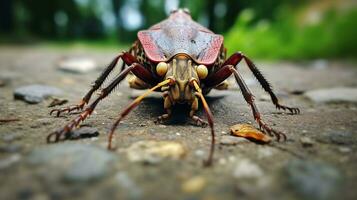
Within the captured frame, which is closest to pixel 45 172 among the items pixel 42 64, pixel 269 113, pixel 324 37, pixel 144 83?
pixel 144 83

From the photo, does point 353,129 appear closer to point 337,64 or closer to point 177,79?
point 177,79

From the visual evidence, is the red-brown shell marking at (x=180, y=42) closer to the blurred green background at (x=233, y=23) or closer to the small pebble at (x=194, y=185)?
the small pebble at (x=194, y=185)

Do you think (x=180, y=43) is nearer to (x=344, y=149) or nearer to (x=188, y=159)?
(x=188, y=159)

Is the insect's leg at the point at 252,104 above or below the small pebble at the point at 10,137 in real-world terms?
above

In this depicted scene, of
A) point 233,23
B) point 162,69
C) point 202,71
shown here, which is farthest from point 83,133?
point 233,23

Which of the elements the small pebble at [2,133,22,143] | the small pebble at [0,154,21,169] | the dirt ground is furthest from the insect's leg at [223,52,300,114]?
the small pebble at [0,154,21,169]

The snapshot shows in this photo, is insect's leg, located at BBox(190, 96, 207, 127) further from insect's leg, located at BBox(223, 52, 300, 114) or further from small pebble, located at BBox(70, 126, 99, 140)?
small pebble, located at BBox(70, 126, 99, 140)

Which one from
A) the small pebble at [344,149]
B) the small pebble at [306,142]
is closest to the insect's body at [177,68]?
the small pebble at [306,142]
